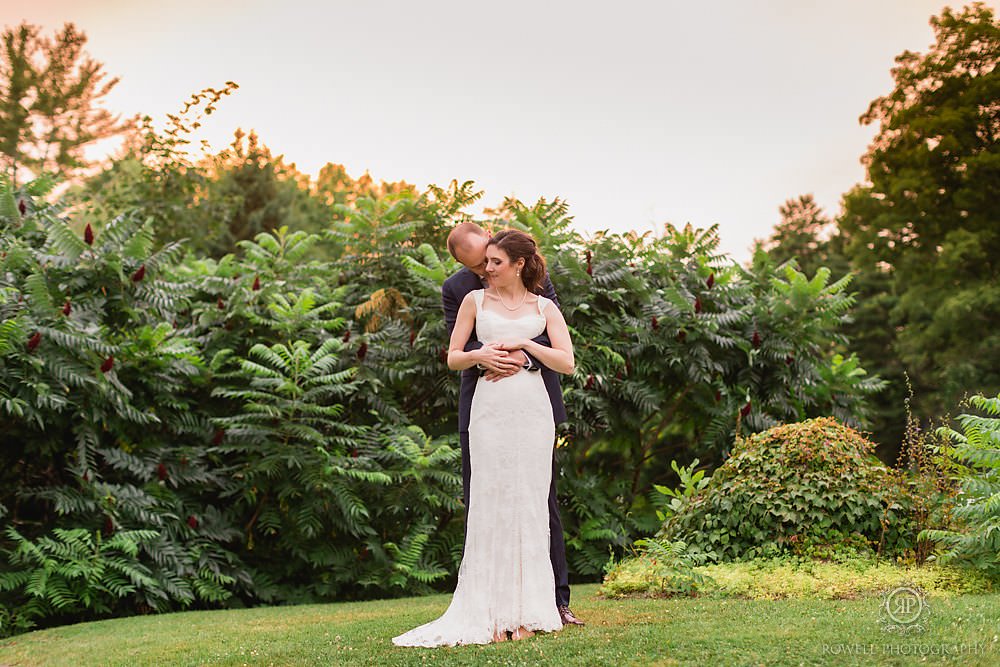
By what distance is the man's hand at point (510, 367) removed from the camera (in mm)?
5836

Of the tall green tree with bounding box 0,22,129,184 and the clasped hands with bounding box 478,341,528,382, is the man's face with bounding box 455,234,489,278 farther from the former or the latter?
the tall green tree with bounding box 0,22,129,184

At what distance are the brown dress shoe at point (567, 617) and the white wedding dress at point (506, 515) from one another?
326mm

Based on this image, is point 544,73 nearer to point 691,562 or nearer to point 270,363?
point 270,363

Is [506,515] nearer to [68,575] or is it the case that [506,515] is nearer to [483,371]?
[483,371]

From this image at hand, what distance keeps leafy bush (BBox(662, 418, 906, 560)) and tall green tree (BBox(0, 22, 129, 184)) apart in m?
34.8

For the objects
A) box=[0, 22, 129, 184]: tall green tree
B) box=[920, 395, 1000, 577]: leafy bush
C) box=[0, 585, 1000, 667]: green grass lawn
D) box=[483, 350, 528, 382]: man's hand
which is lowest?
box=[0, 585, 1000, 667]: green grass lawn

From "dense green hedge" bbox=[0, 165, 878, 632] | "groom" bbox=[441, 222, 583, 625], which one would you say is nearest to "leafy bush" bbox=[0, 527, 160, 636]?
"dense green hedge" bbox=[0, 165, 878, 632]

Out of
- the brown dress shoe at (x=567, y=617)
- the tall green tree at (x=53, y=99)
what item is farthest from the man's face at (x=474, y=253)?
the tall green tree at (x=53, y=99)

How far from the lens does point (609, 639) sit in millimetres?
5371

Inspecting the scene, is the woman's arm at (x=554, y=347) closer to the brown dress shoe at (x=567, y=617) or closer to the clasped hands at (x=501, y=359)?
the clasped hands at (x=501, y=359)

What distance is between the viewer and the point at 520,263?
6.00 m

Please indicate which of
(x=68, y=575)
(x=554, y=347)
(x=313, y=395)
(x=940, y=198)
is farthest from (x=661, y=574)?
(x=940, y=198)

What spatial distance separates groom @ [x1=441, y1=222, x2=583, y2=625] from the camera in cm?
591

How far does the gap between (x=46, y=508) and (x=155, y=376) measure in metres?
1.59
